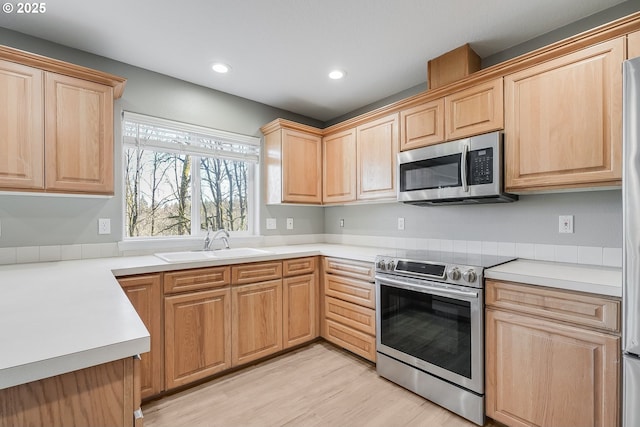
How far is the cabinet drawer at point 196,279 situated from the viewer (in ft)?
6.79

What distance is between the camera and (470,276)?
5.92 feet

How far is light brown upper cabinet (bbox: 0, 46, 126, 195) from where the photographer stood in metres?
A: 1.75

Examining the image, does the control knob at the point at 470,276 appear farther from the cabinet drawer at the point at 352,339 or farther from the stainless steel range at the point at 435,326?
the cabinet drawer at the point at 352,339

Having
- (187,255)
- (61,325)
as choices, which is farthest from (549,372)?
(187,255)

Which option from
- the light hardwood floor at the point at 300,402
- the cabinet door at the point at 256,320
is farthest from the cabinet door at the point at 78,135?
the light hardwood floor at the point at 300,402

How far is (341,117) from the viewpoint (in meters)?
3.72

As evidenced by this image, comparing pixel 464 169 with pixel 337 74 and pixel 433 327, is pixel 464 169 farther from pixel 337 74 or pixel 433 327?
pixel 337 74

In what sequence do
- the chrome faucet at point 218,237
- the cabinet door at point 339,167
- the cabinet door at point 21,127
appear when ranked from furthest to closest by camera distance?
the cabinet door at point 339,167 → the chrome faucet at point 218,237 → the cabinet door at point 21,127

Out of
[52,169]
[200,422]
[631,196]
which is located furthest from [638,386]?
[52,169]

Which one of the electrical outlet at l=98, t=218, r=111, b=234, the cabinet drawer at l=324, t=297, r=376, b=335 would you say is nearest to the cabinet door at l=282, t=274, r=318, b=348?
the cabinet drawer at l=324, t=297, r=376, b=335

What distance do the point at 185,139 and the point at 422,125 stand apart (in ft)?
7.10

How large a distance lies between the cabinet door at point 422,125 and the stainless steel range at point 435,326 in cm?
93

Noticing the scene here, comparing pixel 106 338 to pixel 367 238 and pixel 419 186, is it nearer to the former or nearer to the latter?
pixel 419 186

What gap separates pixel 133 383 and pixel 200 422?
4.17ft
